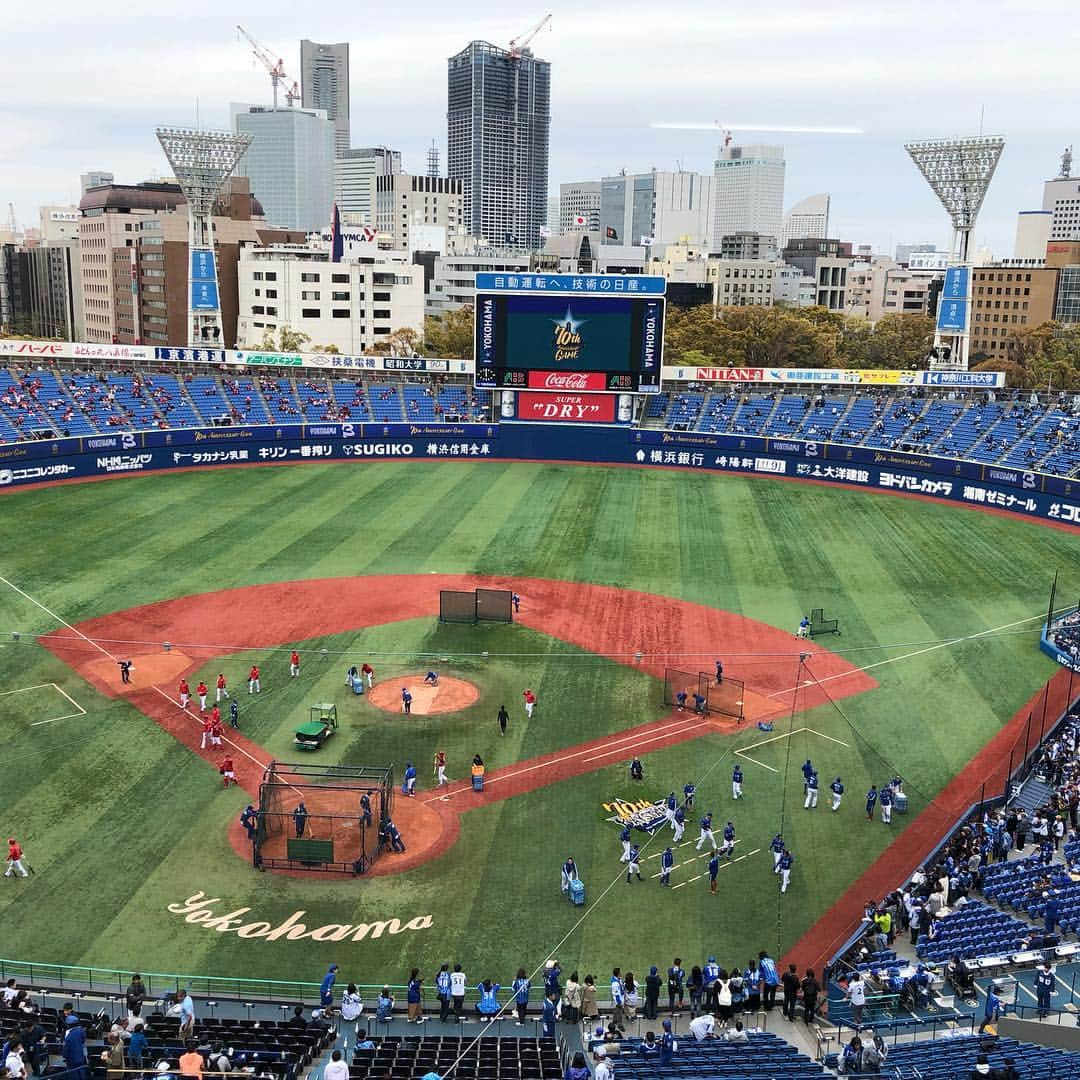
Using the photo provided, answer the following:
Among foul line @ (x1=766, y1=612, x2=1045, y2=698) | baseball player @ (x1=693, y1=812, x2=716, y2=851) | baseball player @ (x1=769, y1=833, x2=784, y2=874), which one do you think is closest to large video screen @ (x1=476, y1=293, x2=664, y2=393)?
foul line @ (x1=766, y1=612, x2=1045, y2=698)

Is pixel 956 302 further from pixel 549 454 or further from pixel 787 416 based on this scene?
pixel 549 454

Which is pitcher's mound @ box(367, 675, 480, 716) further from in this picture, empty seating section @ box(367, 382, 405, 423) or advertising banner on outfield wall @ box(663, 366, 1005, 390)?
advertising banner on outfield wall @ box(663, 366, 1005, 390)

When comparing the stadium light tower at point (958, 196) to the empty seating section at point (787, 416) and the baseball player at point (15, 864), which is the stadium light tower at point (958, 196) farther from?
the baseball player at point (15, 864)

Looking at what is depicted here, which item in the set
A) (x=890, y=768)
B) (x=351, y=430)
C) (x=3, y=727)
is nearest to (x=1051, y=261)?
(x=351, y=430)

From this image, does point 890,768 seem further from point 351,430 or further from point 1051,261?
point 1051,261

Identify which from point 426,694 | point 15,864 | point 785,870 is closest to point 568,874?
point 785,870

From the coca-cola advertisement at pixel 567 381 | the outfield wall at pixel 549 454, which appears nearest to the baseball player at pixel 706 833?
the outfield wall at pixel 549 454

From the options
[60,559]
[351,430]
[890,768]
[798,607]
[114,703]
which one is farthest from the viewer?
[351,430]
